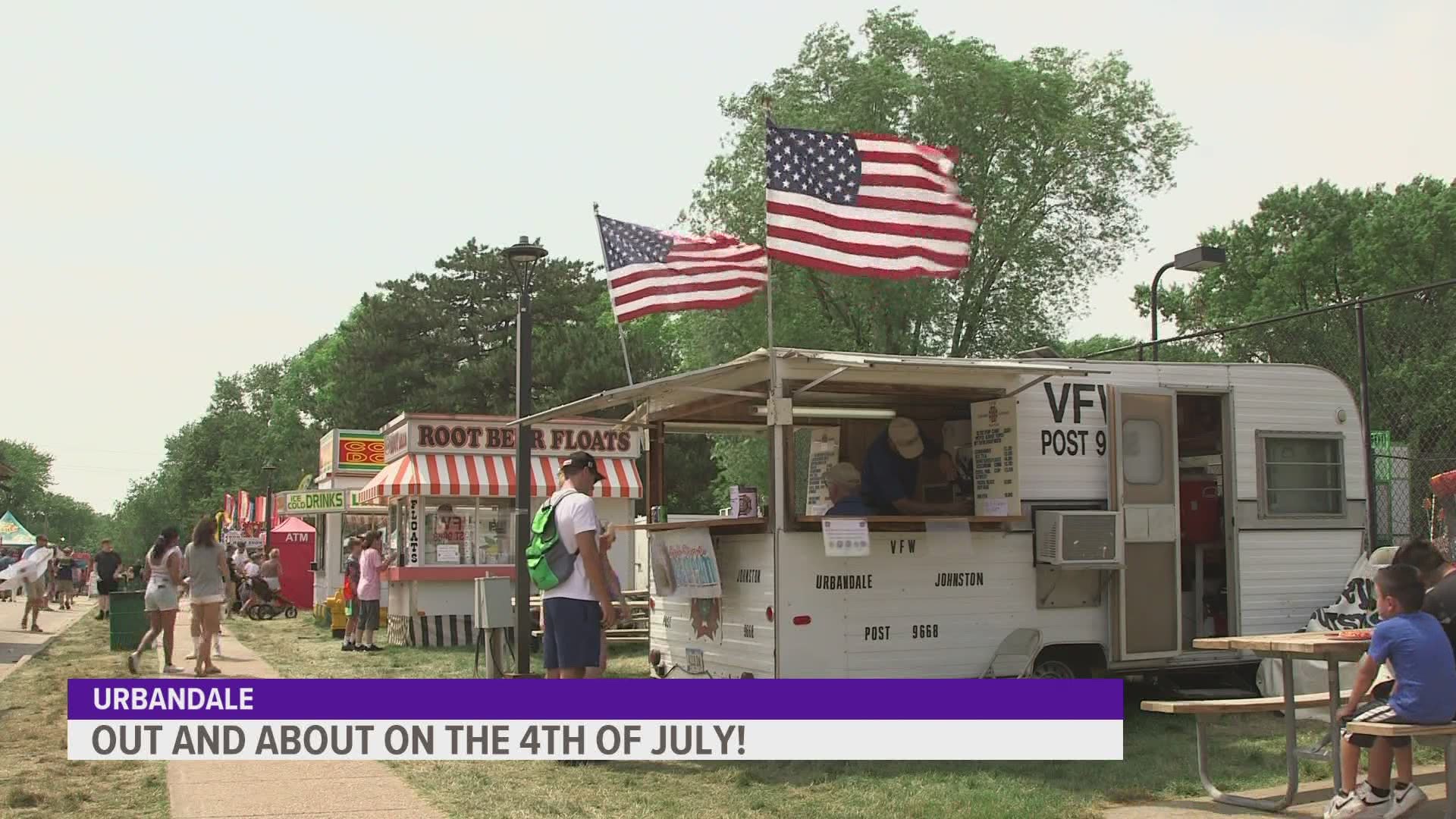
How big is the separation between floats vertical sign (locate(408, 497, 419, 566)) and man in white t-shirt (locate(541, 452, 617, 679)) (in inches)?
475

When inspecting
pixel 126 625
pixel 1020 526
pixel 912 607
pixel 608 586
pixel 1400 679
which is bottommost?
pixel 126 625

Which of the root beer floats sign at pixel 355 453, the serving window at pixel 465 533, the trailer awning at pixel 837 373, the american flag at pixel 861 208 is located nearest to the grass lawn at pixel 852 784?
the trailer awning at pixel 837 373

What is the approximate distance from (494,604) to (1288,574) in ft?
24.0

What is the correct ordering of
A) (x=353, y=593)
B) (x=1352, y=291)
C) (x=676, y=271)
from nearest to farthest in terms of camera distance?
1. (x=676, y=271)
2. (x=353, y=593)
3. (x=1352, y=291)

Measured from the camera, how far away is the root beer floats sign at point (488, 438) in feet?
67.1

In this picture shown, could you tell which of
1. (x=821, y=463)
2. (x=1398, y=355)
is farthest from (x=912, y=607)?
(x=1398, y=355)

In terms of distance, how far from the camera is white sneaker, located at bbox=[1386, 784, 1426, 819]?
6.26 metres

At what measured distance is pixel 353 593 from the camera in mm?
19719

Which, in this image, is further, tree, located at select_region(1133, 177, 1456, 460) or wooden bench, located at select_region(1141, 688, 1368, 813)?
tree, located at select_region(1133, 177, 1456, 460)

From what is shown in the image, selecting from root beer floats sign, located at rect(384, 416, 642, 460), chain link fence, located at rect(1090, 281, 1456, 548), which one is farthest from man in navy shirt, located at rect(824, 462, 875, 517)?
chain link fence, located at rect(1090, 281, 1456, 548)

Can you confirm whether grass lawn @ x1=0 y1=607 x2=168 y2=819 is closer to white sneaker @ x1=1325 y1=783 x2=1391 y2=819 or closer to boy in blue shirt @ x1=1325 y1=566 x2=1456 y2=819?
white sneaker @ x1=1325 y1=783 x2=1391 y2=819

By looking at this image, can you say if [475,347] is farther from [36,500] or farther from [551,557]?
[36,500]

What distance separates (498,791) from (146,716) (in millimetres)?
2550

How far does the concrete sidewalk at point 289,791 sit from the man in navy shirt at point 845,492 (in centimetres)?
346
